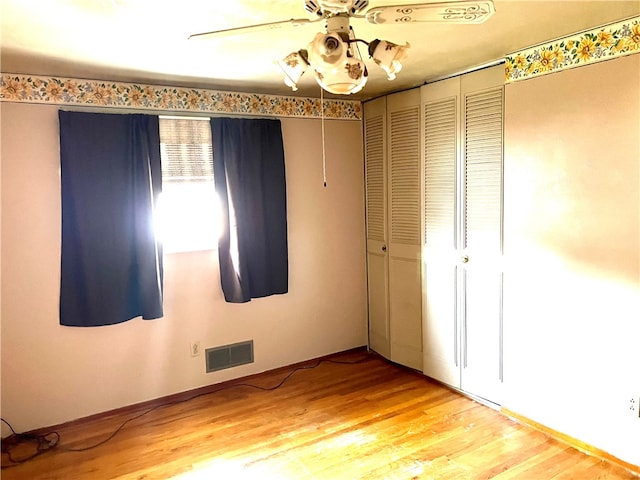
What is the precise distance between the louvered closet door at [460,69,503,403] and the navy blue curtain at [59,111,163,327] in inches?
85.0

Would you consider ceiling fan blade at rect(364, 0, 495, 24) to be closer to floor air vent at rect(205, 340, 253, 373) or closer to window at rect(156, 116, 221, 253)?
window at rect(156, 116, 221, 253)

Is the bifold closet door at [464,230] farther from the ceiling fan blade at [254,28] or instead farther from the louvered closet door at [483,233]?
the ceiling fan blade at [254,28]

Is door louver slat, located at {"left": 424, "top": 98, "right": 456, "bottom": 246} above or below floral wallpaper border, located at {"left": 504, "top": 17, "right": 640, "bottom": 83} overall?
below

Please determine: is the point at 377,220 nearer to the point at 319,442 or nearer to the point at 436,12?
the point at 319,442

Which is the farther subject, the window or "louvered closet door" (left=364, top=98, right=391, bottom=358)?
"louvered closet door" (left=364, top=98, right=391, bottom=358)

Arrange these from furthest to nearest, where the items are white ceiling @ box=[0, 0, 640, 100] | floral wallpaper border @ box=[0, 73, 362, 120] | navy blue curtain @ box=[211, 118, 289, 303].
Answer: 1. navy blue curtain @ box=[211, 118, 289, 303]
2. floral wallpaper border @ box=[0, 73, 362, 120]
3. white ceiling @ box=[0, 0, 640, 100]

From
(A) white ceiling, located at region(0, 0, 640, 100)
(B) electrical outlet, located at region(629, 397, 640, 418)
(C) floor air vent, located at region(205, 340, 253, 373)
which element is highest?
(A) white ceiling, located at region(0, 0, 640, 100)

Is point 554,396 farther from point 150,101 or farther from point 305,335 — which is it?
point 150,101

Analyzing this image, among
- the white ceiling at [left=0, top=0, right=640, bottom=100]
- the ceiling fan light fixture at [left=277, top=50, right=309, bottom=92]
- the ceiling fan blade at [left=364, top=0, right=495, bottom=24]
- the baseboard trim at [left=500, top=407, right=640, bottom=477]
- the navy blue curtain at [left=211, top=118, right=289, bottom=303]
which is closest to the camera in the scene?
the ceiling fan blade at [left=364, top=0, right=495, bottom=24]

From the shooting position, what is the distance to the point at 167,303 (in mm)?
3498

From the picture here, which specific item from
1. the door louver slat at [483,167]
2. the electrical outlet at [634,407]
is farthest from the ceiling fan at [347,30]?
the electrical outlet at [634,407]

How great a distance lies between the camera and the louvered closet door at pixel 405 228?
3.66 metres

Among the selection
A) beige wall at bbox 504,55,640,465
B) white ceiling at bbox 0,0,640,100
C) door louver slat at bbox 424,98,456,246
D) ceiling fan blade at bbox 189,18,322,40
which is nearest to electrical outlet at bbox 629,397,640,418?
beige wall at bbox 504,55,640,465

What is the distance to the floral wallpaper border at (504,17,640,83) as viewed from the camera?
2.34m
